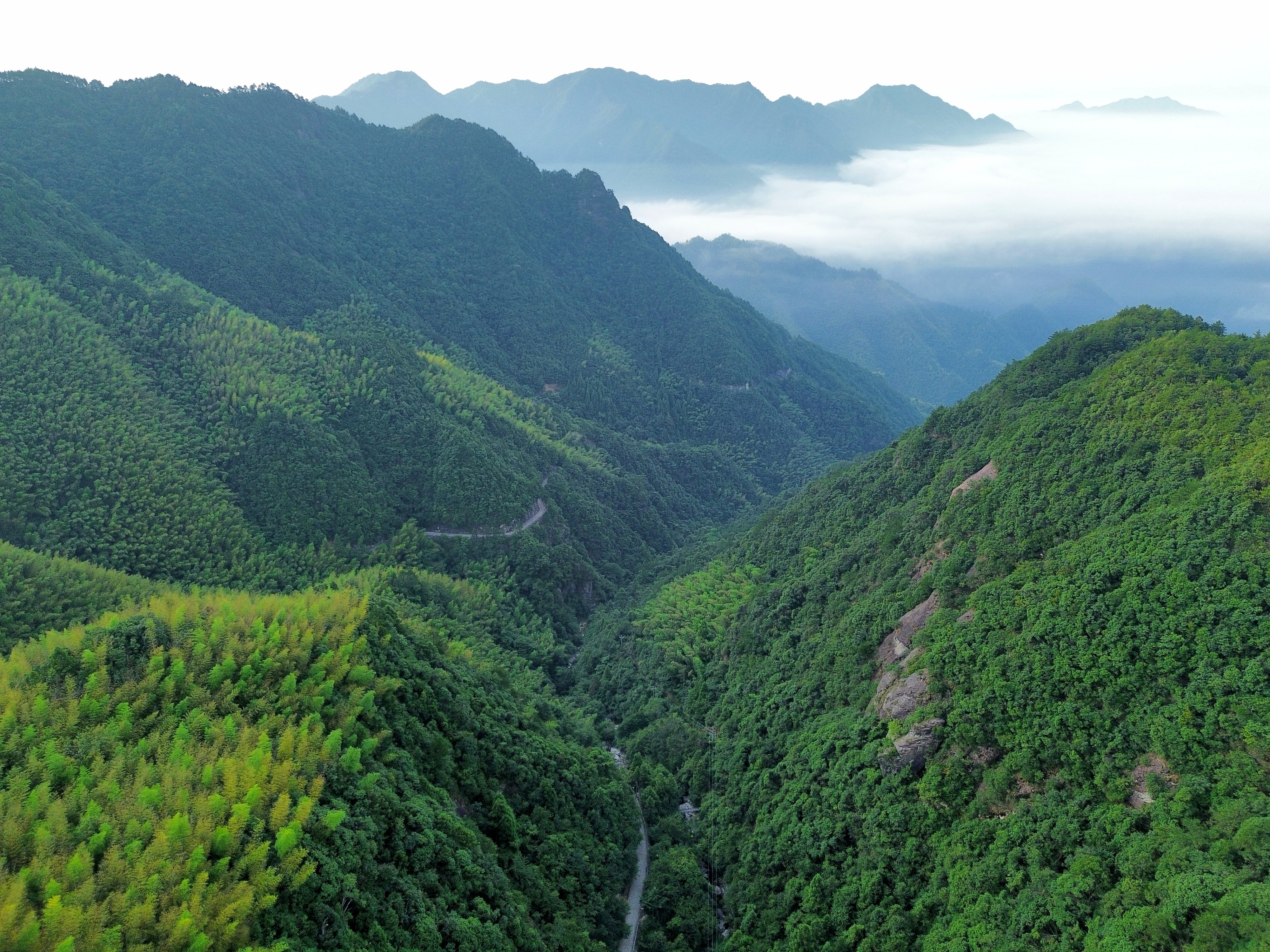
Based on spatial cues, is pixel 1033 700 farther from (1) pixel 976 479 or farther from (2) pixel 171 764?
(2) pixel 171 764

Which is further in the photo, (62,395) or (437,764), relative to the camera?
(62,395)

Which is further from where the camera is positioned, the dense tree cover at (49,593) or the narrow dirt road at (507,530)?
the narrow dirt road at (507,530)

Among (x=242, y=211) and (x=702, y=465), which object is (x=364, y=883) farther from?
(x=242, y=211)

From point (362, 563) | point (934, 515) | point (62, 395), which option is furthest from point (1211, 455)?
point (62, 395)

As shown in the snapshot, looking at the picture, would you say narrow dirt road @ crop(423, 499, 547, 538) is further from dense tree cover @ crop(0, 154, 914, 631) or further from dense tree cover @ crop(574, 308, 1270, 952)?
dense tree cover @ crop(574, 308, 1270, 952)

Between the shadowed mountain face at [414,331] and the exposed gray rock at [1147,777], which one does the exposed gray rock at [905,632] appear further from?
the shadowed mountain face at [414,331]

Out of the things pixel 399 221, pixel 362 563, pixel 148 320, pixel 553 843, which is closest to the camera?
pixel 553 843

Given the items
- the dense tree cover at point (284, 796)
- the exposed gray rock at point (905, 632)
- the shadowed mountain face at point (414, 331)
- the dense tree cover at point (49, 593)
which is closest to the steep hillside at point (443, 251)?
the shadowed mountain face at point (414, 331)

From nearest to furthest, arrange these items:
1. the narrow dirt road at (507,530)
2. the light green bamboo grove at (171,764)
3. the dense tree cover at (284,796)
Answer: the light green bamboo grove at (171,764) < the dense tree cover at (284,796) < the narrow dirt road at (507,530)
